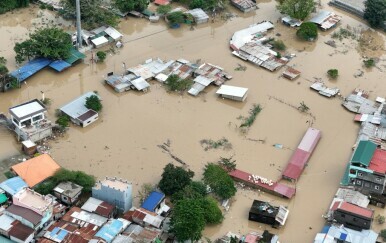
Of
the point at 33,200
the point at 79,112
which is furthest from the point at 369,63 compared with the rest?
the point at 33,200

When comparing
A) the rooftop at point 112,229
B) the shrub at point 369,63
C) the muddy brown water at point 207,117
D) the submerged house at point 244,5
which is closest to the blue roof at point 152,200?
the rooftop at point 112,229

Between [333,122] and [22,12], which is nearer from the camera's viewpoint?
[333,122]

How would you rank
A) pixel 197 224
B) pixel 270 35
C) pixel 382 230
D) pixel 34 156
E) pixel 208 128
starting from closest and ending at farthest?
pixel 197 224 → pixel 382 230 → pixel 34 156 → pixel 208 128 → pixel 270 35

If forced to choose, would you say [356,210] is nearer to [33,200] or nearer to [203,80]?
[203,80]

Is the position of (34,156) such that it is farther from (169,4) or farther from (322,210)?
(169,4)

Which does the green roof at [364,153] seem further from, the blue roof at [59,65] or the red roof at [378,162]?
the blue roof at [59,65]

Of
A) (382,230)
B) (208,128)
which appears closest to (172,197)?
(208,128)

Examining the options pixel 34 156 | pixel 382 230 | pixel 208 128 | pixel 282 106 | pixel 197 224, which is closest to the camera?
pixel 197 224

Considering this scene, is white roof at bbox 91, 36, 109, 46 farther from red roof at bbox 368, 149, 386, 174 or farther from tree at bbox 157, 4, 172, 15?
red roof at bbox 368, 149, 386, 174
